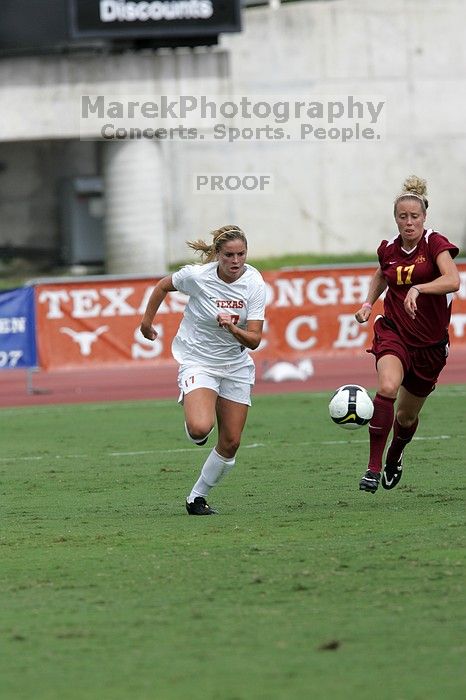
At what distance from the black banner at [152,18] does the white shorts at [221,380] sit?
21.3m

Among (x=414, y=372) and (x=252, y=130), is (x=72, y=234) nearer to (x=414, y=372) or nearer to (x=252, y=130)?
(x=252, y=130)

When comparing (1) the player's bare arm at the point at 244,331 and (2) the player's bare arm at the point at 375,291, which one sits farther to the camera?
(2) the player's bare arm at the point at 375,291

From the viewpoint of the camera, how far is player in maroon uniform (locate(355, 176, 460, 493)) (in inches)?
359

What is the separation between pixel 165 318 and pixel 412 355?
419 inches

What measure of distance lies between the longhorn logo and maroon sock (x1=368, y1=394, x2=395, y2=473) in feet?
34.8

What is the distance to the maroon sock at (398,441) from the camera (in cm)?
966

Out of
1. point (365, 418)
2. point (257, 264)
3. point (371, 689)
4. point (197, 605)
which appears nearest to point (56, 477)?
point (365, 418)

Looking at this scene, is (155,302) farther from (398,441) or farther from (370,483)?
(398,441)

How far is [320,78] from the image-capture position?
35.5m

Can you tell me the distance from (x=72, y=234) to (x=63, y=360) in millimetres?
16585

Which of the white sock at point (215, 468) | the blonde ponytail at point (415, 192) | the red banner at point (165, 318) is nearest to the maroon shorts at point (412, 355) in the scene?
the blonde ponytail at point (415, 192)
